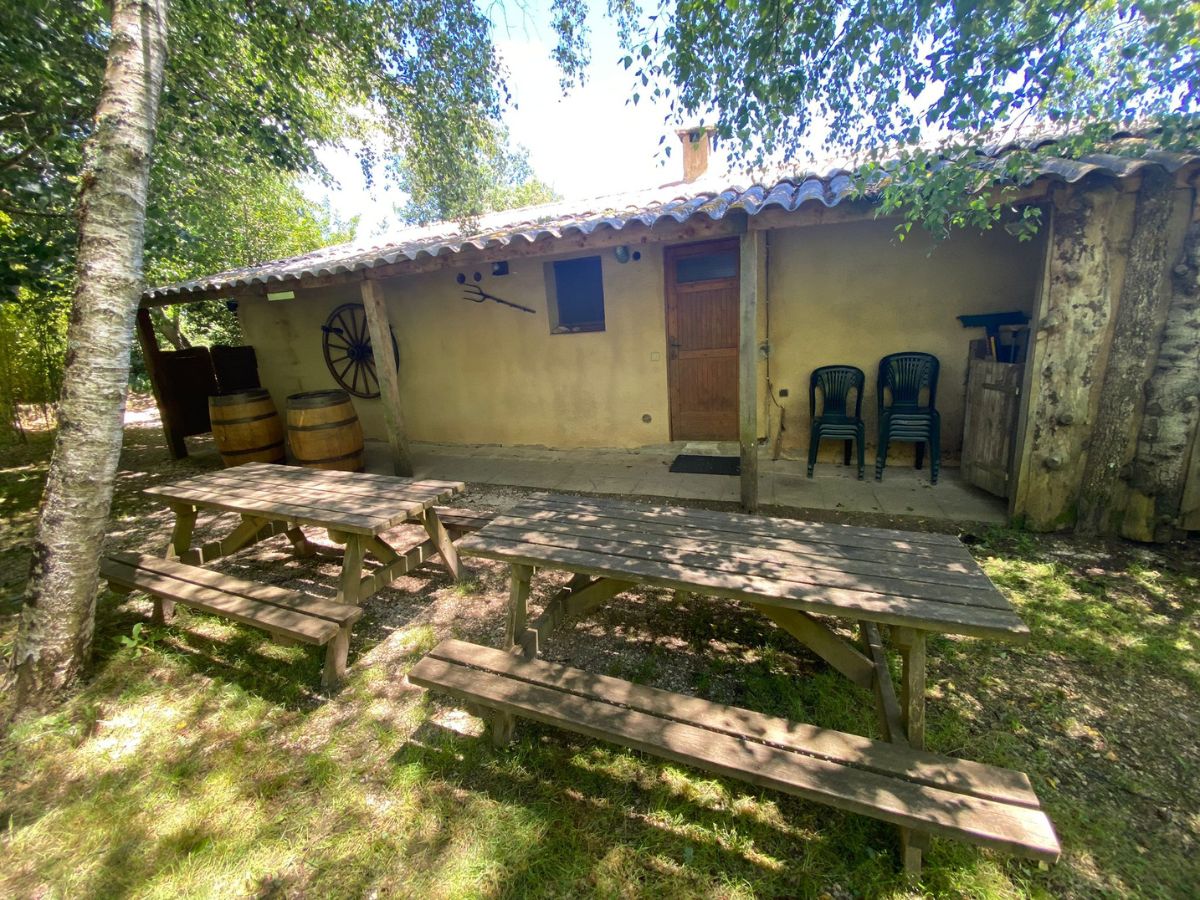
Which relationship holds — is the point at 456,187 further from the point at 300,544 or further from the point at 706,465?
the point at 706,465

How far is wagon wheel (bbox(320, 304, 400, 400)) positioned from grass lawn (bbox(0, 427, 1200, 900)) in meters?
4.17

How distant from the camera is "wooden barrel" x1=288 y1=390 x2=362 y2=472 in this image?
4.36 metres

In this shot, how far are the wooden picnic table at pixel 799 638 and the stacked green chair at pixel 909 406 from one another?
2.46 m

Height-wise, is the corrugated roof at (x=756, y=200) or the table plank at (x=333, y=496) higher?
the corrugated roof at (x=756, y=200)

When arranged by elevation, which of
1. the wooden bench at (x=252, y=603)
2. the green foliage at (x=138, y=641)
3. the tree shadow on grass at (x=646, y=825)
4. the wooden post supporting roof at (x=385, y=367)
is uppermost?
the wooden post supporting roof at (x=385, y=367)

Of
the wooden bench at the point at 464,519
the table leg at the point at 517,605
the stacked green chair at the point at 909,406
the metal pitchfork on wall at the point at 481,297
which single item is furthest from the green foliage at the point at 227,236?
the stacked green chair at the point at 909,406

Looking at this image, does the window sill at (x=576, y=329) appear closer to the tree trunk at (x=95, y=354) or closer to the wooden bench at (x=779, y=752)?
the tree trunk at (x=95, y=354)

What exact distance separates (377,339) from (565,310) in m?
2.01

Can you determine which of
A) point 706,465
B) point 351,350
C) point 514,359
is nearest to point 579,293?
point 514,359

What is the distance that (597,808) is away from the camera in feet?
4.85

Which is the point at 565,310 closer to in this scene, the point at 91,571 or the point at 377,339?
the point at 377,339

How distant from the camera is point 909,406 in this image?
401 cm

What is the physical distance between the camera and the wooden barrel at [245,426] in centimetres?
475

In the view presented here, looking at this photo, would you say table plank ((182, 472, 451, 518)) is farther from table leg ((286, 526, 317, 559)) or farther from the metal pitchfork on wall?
the metal pitchfork on wall
